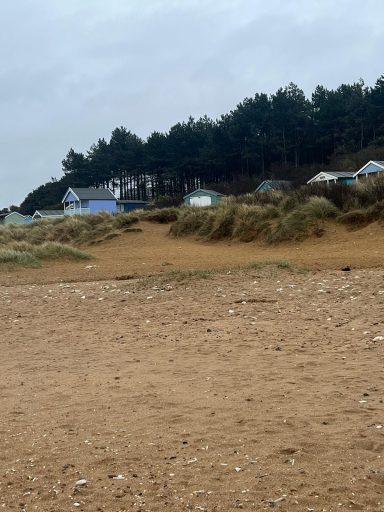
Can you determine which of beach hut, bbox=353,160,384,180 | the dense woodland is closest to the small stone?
beach hut, bbox=353,160,384,180

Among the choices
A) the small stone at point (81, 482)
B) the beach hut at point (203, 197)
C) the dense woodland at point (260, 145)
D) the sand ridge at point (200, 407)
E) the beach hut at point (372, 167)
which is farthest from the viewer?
the dense woodland at point (260, 145)

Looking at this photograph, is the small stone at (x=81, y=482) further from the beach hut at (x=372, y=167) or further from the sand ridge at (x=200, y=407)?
the beach hut at (x=372, y=167)

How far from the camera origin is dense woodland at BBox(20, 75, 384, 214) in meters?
61.1

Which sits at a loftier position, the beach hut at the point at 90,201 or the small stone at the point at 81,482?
the beach hut at the point at 90,201

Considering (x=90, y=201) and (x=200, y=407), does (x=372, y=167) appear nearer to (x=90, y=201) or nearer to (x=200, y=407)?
(x=90, y=201)

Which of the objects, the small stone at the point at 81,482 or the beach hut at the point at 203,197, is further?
the beach hut at the point at 203,197

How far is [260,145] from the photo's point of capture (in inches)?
2712

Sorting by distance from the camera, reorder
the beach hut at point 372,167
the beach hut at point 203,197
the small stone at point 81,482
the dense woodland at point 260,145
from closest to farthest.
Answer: the small stone at point 81,482 → the beach hut at point 372,167 → the beach hut at point 203,197 → the dense woodland at point 260,145

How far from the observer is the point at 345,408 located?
13.3ft

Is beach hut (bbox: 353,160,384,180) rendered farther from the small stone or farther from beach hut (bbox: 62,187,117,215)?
the small stone

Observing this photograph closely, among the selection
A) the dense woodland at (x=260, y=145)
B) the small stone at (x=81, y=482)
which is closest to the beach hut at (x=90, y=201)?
the dense woodland at (x=260, y=145)

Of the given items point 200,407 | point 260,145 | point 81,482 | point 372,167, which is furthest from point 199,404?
point 260,145

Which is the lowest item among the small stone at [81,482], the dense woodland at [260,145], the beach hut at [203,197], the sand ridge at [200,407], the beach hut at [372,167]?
the small stone at [81,482]

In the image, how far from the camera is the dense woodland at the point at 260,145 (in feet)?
200
